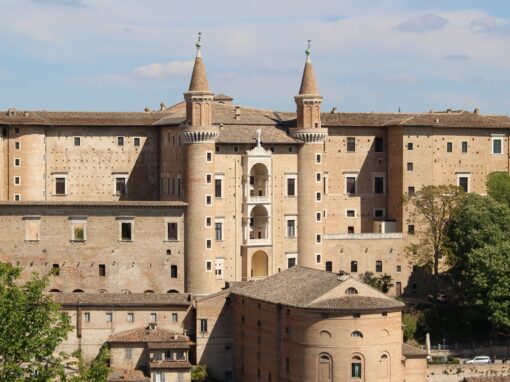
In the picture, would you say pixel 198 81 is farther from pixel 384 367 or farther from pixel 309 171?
pixel 384 367

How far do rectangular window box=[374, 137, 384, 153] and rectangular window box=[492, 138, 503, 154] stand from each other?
272 inches

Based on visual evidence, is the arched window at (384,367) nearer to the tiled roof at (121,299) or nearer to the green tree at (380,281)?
the tiled roof at (121,299)

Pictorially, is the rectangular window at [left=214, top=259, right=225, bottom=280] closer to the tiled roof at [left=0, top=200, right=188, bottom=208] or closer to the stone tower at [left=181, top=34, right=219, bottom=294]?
the stone tower at [left=181, top=34, right=219, bottom=294]

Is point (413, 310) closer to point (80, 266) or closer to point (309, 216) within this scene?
point (309, 216)

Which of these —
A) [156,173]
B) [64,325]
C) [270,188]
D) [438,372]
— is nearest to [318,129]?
[270,188]

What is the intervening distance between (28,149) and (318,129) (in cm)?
1653

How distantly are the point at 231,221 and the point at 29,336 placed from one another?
91.7ft

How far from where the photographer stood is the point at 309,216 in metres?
88.2

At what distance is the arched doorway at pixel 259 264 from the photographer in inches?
3442

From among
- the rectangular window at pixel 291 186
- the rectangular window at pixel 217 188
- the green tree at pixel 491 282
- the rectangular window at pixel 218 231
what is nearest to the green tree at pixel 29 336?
the rectangular window at pixel 218 231

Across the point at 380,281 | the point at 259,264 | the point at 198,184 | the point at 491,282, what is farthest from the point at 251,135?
the point at 491,282

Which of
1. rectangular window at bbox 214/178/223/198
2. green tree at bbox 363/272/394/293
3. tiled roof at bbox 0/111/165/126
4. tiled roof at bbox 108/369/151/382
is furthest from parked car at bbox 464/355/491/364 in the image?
tiled roof at bbox 0/111/165/126

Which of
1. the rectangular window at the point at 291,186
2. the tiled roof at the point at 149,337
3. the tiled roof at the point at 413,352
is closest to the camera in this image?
the tiled roof at the point at 413,352

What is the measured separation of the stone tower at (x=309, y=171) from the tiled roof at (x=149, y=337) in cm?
1052
